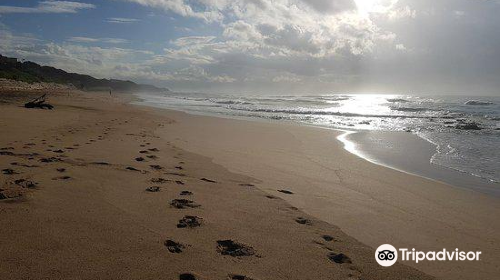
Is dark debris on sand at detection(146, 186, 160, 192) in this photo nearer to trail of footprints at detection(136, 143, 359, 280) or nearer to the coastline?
trail of footprints at detection(136, 143, 359, 280)

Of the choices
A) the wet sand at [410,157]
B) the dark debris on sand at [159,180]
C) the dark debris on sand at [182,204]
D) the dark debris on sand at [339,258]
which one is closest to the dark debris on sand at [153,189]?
the dark debris on sand at [159,180]

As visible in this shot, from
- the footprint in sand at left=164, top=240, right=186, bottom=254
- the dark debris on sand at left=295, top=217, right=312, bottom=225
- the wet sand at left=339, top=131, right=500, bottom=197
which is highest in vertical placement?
the wet sand at left=339, top=131, right=500, bottom=197

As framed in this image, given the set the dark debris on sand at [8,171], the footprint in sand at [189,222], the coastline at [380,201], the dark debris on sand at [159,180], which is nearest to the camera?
the footprint in sand at [189,222]

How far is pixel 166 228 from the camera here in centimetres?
375

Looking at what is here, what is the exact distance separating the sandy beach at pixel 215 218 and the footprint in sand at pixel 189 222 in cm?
1

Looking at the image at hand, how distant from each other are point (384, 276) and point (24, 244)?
332cm

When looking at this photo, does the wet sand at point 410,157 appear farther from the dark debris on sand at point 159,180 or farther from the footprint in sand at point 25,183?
the footprint in sand at point 25,183

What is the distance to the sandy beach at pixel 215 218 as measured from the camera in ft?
10.0

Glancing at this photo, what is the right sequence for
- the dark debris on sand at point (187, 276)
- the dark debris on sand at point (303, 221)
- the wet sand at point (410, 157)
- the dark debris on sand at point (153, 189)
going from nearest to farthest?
the dark debris on sand at point (187, 276), the dark debris on sand at point (303, 221), the dark debris on sand at point (153, 189), the wet sand at point (410, 157)

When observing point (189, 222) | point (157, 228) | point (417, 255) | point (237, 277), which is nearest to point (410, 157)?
point (417, 255)

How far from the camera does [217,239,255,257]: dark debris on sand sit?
3.34m

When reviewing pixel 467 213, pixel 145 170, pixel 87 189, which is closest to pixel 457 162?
pixel 467 213

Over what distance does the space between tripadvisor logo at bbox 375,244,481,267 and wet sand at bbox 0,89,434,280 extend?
0.51 ft

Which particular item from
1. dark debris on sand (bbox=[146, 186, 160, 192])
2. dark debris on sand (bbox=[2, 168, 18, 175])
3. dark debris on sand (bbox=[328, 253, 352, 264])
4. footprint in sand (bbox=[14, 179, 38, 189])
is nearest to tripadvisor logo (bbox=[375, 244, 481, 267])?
dark debris on sand (bbox=[328, 253, 352, 264])
